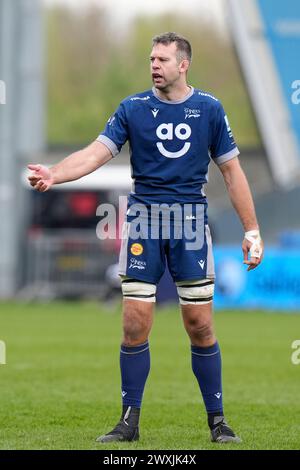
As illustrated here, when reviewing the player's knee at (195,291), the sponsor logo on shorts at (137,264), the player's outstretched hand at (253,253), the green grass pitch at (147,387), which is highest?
the player's outstretched hand at (253,253)

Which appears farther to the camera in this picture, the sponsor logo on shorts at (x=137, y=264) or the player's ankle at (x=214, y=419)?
the player's ankle at (x=214, y=419)

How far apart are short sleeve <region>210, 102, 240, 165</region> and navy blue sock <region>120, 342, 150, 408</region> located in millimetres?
1287

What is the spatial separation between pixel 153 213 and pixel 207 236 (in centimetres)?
37

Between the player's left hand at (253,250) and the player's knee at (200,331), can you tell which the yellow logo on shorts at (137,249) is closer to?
the player's knee at (200,331)

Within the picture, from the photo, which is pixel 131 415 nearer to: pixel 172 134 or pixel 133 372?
pixel 133 372

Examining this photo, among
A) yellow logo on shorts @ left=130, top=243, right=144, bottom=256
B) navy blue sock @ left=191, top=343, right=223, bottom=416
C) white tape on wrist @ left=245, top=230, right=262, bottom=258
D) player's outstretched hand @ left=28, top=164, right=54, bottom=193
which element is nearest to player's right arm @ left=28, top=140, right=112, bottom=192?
player's outstretched hand @ left=28, top=164, right=54, bottom=193

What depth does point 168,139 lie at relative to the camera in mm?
7297

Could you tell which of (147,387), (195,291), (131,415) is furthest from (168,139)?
(147,387)

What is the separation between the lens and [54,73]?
69625 millimetres

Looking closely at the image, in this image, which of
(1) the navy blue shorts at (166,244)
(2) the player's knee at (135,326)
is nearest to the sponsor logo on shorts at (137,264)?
(1) the navy blue shorts at (166,244)

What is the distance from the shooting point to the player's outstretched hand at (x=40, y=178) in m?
6.93

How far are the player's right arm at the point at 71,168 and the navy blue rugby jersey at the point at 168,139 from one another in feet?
0.28

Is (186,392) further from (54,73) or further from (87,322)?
(54,73)
